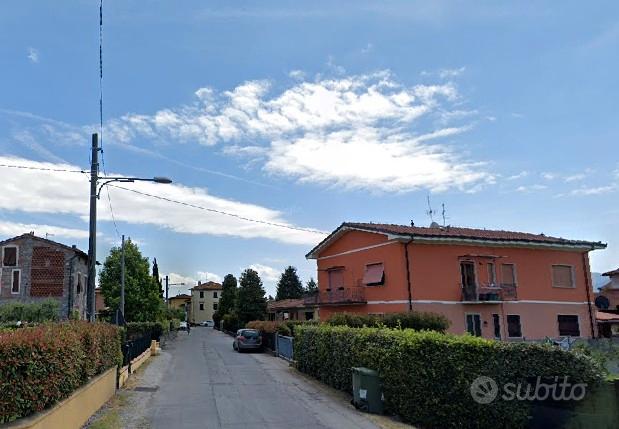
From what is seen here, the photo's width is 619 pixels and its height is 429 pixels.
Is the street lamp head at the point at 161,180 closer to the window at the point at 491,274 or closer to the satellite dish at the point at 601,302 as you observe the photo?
the window at the point at 491,274

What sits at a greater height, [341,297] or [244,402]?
[341,297]

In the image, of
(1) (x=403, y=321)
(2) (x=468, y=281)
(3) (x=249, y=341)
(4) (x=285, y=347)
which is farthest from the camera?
(3) (x=249, y=341)

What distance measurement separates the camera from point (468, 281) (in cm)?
3152

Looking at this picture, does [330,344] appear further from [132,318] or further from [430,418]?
[132,318]

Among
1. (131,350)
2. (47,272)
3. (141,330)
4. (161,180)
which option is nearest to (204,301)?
(47,272)

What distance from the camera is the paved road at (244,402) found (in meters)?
11.4

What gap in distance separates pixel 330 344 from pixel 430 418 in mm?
6346

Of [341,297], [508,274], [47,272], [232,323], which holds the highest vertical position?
[47,272]

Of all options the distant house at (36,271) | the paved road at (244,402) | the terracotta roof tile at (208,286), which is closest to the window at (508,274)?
the paved road at (244,402)

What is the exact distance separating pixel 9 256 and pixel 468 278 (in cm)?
3861

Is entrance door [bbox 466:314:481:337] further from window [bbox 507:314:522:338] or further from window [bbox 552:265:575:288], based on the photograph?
window [bbox 552:265:575:288]

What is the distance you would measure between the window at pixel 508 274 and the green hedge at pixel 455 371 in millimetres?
21123

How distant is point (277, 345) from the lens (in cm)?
3048

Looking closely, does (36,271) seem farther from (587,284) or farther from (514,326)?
(587,284)
